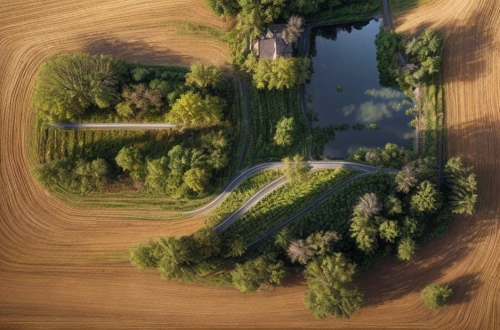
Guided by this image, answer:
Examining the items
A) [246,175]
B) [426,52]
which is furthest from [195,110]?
[426,52]

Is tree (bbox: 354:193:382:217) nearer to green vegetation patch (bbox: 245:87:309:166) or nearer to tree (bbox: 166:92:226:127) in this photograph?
green vegetation patch (bbox: 245:87:309:166)

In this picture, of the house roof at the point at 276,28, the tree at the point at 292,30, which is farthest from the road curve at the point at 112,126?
the house roof at the point at 276,28

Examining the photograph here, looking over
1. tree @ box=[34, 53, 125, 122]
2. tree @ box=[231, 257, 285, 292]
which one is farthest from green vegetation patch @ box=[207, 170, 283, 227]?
tree @ box=[34, 53, 125, 122]

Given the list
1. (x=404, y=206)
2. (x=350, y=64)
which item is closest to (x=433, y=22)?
(x=350, y=64)

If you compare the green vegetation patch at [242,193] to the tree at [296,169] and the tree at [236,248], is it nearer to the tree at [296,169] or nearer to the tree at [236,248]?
the tree at [296,169]

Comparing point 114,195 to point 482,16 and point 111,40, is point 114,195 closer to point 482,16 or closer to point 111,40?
point 111,40

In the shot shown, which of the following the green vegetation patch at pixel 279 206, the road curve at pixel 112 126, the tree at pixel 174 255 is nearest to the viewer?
the tree at pixel 174 255
